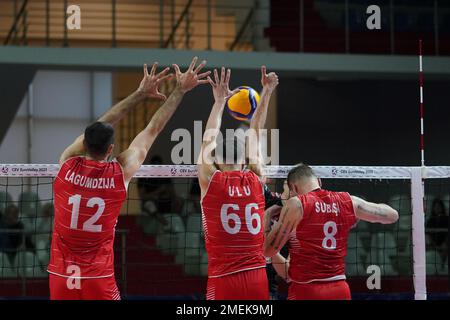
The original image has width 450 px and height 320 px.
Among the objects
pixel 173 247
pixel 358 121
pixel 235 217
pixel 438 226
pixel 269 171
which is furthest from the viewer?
pixel 358 121

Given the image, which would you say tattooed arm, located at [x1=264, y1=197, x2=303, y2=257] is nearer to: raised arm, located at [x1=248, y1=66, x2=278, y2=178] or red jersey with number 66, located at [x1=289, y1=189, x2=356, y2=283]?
red jersey with number 66, located at [x1=289, y1=189, x2=356, y2=283]

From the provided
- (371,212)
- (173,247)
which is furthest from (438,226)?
(371,212)

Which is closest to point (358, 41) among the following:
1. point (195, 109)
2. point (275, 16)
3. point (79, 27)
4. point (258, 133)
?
point (275, 16)

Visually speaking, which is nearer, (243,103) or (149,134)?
(149,134)

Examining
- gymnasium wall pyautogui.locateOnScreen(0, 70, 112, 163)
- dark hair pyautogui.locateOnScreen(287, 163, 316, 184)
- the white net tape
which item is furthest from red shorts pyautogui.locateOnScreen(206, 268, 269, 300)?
gymnasium wall pyautogui.locateOnScreen(0, 70, 112, 163)

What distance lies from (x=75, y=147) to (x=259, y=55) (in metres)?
9.03

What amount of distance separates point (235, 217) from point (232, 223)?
0.15 ft

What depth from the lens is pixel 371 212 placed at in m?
6.44

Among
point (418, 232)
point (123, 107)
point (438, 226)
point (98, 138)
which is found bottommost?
point (438, 226)

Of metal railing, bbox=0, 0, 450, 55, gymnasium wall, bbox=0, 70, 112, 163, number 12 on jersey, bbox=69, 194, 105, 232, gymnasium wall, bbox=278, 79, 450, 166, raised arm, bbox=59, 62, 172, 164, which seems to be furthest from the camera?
gymnasium wall, bbox=0, 70, 112, 163

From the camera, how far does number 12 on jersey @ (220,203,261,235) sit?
6.20 meters

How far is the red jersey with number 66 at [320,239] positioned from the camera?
6.26 meters

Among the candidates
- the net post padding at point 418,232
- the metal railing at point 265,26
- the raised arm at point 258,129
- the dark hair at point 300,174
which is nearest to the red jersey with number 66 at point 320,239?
the dark hair at point 300,174

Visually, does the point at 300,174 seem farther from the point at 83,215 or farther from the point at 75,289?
the point at 75,289
